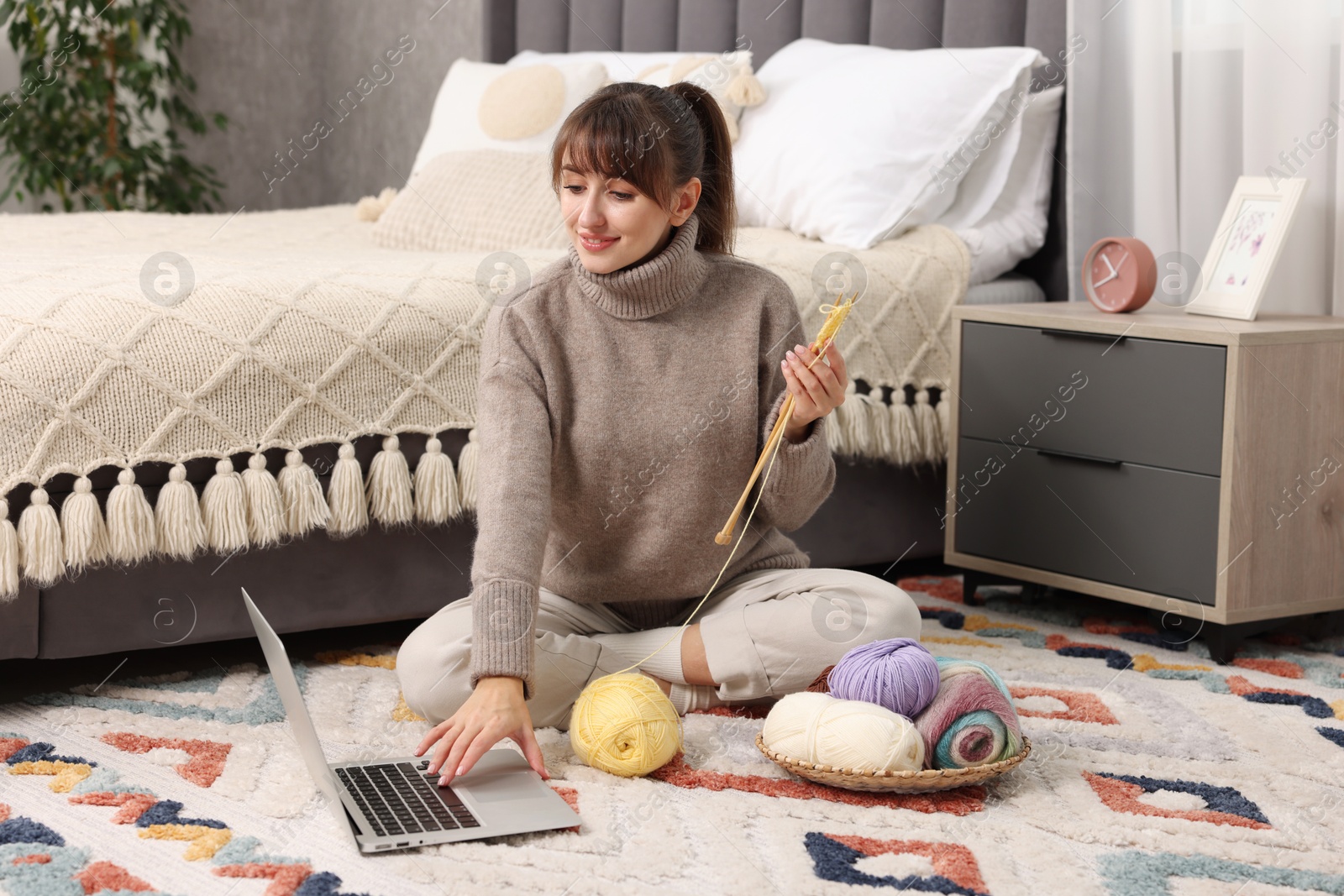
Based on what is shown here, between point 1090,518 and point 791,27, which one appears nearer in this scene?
point 1090,518

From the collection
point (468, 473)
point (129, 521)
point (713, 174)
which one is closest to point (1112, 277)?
point (713, 174)

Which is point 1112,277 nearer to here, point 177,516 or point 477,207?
point 477,207

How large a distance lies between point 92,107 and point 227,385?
2.72 meters

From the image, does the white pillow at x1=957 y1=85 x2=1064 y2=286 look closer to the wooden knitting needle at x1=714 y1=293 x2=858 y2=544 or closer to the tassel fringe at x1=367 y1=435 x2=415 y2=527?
the wooden knitting needle at x1=714 y1=293 x2=858 y2=544

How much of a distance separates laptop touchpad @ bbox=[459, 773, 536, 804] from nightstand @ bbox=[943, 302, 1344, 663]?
893 millimetres

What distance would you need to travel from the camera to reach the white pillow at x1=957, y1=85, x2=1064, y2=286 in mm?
2072

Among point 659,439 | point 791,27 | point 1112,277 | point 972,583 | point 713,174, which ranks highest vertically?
point 791,27

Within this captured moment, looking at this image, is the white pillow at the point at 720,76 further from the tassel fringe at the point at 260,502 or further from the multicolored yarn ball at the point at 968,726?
the multicolored yarn ball at the point at 968,726

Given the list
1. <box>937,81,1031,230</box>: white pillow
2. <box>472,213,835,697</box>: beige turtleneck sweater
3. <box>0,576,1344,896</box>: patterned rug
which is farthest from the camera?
<box>937,81,1031,230</box>: white pillow

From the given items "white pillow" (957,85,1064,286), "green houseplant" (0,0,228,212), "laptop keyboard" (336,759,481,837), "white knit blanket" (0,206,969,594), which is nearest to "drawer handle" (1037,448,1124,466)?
"white knit blanket" (0,206,969,594)

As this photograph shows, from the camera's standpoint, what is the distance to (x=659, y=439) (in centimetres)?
136

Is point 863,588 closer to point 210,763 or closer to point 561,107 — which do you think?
point 210,763

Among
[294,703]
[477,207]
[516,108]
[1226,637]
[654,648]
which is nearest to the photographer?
[294,703]

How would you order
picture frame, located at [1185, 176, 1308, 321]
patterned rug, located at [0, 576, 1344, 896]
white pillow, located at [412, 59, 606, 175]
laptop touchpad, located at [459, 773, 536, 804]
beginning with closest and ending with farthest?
1. patterned rug, located at [0, 576, 1344, 896]
2. laptop touchpad, located at [459, 773, 536, 804]
3. picture frame, located at [1185, 176, 1308, 321]
4. white pillow, located at [412, 59, 606, 175]
